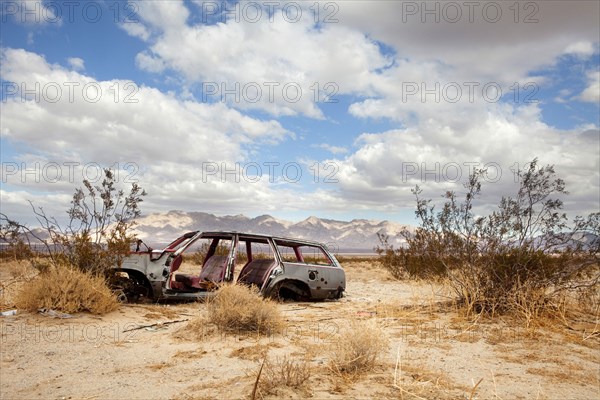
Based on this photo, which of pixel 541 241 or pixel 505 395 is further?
pixel 541 241

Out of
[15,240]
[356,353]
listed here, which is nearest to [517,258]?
[356,353]

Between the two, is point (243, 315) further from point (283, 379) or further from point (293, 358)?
point (283, 379)

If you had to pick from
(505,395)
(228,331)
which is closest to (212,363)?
(228,331)

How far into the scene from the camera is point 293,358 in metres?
5.04

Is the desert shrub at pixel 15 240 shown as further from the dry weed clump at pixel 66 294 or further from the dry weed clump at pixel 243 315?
the dry weed clump at pixel 243 315

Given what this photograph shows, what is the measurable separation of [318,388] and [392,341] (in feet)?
7.93

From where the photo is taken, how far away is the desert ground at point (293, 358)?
4.05 metres

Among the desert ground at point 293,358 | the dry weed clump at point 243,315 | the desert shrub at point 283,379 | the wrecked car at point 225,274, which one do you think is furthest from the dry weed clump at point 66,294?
the desert shrub at point 283,379

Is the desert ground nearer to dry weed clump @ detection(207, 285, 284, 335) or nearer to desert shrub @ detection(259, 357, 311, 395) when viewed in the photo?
desert shrub @ detection(259, 357, 311, 395)

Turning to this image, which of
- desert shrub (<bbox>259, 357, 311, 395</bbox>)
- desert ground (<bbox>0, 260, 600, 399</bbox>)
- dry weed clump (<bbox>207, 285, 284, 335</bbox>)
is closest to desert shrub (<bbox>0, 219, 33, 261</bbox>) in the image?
desert ground (<bbox>0, 260, 600, 399</bbox>)

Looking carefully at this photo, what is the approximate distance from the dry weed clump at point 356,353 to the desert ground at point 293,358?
0.28 ft

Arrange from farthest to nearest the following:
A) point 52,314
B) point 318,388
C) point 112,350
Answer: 1. point 52,314
2. point 112,350
3. point 318,388

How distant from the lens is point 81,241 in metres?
8.75

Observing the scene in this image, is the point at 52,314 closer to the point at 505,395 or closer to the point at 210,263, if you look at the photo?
the point at 210,263
